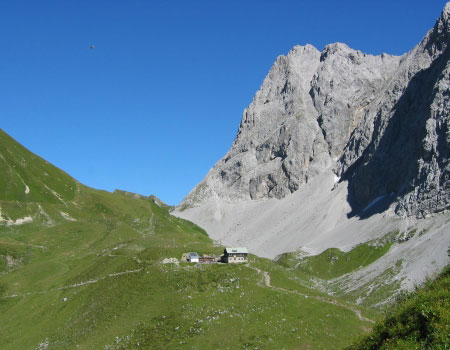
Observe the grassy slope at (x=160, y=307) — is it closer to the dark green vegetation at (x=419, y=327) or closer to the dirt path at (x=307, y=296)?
the dirt path at (x=307, y=296)

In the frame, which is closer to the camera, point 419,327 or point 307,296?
point 419,327

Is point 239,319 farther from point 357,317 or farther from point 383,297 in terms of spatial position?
point 383,297

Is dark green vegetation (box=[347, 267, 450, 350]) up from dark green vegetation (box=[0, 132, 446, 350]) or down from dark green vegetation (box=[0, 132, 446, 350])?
down

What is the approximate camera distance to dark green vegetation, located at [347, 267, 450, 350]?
62.6 ft

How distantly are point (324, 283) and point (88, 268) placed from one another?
105 metres

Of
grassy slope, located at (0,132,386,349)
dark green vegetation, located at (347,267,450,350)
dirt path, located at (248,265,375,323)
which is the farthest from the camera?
dirt path, located at (248,265,375,323)

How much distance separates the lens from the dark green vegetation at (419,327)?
62.6ft

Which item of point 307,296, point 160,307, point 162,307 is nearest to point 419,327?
point 162,307

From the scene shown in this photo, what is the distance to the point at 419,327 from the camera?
2073 cm

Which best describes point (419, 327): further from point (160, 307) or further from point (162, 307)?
point (160, 307)

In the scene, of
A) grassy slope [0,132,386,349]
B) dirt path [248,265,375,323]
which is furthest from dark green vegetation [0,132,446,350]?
dirt path [248,265,375,323]

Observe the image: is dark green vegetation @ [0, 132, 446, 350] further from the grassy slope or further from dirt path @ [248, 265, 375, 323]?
dirt path @ [248, 265, 375, 323]

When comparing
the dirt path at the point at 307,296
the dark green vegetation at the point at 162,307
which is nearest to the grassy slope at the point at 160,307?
the dark green vegetation at the point at 162,307

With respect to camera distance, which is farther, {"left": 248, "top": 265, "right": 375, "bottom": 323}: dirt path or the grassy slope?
{"left": 248, "top": 265, "right": 375, "bottom": 323}: dirt path
